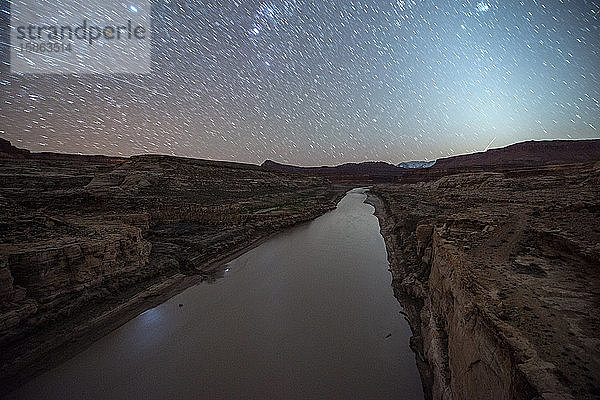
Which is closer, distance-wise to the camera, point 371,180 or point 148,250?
point 148,250

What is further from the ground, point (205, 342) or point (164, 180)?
point (164, 180)

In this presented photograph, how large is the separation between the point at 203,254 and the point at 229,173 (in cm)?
2413

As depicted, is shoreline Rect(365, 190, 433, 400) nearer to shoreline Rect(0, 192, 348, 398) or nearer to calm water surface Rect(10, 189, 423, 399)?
calm water surface Rect(10, 189, 423, 399)

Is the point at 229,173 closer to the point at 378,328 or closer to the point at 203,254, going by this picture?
the point at 203,254

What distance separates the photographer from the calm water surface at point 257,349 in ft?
16.1

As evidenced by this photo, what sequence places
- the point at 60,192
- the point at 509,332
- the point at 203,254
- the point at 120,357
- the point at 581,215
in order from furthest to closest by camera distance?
1. the point at 60,192
2. the point at 203,254
3. the point at 581,215
4. the point at 120,357
5. the point at 509,332

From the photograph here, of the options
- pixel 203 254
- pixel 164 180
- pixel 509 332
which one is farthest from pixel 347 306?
pixel 164 180

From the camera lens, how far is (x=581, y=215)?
780 cm

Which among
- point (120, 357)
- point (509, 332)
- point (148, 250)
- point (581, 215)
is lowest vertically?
point (120, 357)

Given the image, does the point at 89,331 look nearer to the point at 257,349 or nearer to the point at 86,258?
the point at 86,258

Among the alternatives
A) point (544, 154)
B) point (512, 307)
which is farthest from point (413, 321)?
point (544, 154)

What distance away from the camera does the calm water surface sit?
194 inches

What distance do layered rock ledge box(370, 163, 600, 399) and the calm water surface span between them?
88cm

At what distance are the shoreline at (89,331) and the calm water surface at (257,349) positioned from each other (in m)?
0.22
